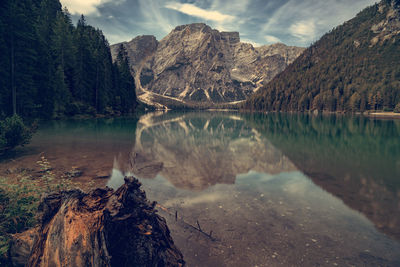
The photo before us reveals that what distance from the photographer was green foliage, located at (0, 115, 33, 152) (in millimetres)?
17014

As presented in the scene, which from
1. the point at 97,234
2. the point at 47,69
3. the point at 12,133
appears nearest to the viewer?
the point at 97,234

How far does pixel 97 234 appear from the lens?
4.87 meters

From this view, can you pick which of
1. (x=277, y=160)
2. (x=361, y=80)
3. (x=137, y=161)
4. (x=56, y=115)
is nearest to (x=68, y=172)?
(x=137, y=161)

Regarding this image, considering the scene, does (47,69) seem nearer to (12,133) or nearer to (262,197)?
(12,133)

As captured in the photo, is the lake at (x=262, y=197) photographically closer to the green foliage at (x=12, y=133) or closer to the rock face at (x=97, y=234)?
the green foliage at (x=12, y=133)

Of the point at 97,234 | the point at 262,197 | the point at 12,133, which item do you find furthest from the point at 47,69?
the point at 97,234

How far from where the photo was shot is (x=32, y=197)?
26.2 ft

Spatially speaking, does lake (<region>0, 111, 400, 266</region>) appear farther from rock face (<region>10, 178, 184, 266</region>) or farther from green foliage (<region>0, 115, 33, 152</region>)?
rock face (<region>10, 178, 184, 266</region>)

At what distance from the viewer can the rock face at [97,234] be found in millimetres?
4652

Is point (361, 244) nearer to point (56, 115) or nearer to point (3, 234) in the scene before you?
point (3, 234)

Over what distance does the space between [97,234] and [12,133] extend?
1898 centimetres

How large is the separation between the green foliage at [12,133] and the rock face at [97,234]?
15929 mm

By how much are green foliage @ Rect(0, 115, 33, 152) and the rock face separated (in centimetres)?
1593

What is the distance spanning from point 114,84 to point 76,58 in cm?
2239
